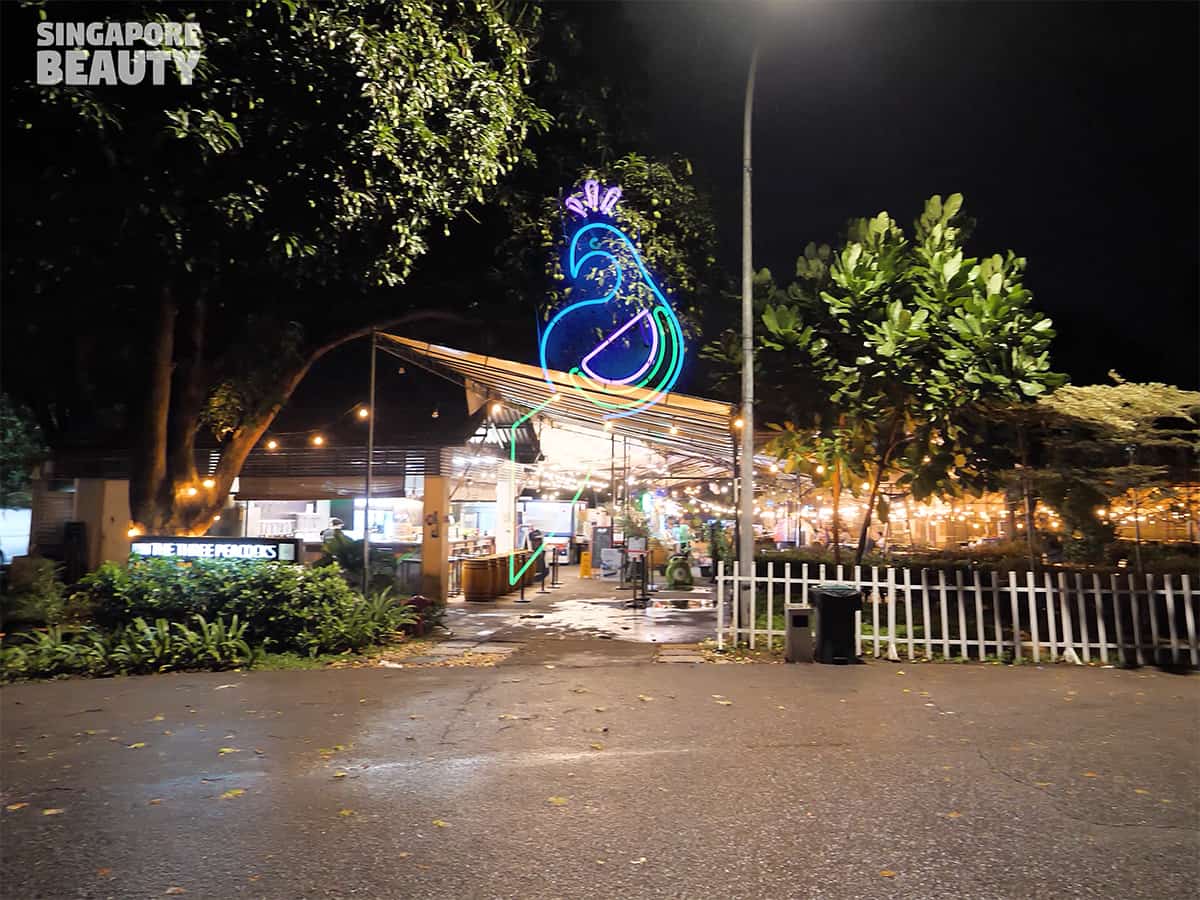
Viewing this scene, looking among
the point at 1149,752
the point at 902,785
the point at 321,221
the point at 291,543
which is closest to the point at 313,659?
the point at 291,543

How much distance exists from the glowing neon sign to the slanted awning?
0.26 meters

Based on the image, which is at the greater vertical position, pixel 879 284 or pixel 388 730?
pixel 879 284

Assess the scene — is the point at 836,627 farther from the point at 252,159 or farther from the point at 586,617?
the point at 252,159

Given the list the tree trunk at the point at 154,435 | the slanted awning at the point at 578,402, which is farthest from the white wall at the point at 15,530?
the slanted awning at the point at 578,402

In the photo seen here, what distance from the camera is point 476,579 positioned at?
55.8 feet

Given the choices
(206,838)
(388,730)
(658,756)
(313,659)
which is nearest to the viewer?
(206,838)

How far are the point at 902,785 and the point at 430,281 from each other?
10.7m

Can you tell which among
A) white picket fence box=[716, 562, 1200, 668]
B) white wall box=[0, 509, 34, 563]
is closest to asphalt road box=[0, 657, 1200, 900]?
white picket fence box=[716, 562, 1200, 668]

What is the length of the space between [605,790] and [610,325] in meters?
Result: 8.81

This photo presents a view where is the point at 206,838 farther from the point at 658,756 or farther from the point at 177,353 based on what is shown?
the point at 177,353

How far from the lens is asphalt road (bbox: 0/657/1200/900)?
396 cm

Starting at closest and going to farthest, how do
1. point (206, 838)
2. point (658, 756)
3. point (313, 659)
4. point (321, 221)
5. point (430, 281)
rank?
point (206, 838) < point (658, 756) < point (321, 221) < point (313, 659) < point (430, 281)

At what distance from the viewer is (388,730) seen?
264 inches

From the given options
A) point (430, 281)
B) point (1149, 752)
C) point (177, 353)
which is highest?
point (430, 281)
